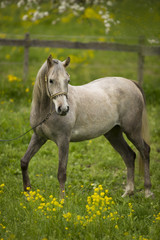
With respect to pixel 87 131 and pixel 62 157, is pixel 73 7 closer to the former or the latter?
pixel 87 131

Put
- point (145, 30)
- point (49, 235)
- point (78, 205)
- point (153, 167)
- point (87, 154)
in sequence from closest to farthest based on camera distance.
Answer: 1. point (49, 235)
2. point (78, 205)
3. point (145, 30)
4. point (153, 167)
5. point (87, 154)

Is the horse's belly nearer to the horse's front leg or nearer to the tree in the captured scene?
the horse's front leg

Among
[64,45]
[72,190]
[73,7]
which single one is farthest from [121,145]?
[64,45]

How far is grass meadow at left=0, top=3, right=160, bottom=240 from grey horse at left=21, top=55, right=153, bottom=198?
37 cm

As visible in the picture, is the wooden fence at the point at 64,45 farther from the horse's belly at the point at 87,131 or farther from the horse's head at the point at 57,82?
the horse's head at the point at 57,82

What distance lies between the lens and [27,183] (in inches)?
176

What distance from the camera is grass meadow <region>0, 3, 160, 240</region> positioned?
3318 mm

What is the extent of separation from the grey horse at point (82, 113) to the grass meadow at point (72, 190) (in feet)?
1.20

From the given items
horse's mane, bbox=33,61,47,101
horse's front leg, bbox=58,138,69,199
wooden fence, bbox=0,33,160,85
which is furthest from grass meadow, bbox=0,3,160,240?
wooden fence, bbox=0,33,160,85

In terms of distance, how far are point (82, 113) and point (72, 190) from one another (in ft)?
4.01

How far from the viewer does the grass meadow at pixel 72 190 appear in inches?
131

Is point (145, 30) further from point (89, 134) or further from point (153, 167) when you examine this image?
point (153, 167)

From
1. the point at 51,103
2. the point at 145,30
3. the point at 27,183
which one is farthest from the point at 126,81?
the point at 27,183

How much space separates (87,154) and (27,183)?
2.12m
